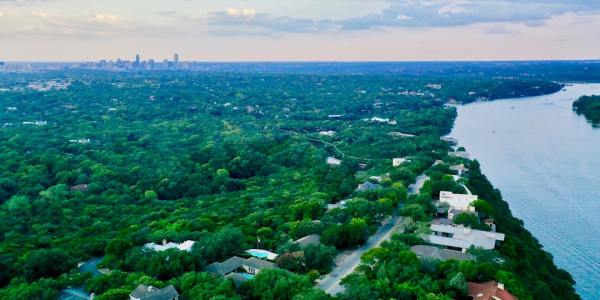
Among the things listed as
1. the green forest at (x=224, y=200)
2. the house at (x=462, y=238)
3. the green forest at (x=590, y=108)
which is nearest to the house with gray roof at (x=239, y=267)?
the green forest at (x=224, y=200)

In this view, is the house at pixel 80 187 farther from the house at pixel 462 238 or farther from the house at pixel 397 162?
the house at pixel 462 238

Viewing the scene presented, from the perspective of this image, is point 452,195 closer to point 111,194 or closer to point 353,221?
point 353,221

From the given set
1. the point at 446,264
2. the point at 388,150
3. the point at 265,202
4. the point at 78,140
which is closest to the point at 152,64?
the point at 78,140

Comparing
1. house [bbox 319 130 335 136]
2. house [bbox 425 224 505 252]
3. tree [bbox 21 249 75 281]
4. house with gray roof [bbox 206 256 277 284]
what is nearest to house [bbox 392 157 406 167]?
house [bbox 425 224 505 252]

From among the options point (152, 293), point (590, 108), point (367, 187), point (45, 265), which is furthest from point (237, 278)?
point (590, 108)

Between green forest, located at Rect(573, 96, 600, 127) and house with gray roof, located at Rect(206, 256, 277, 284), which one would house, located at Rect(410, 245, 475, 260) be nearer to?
house with gray roof, located at Rect(206, 256, 277, 284)

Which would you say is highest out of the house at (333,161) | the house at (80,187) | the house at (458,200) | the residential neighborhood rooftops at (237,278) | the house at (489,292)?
the house at (458,200)
